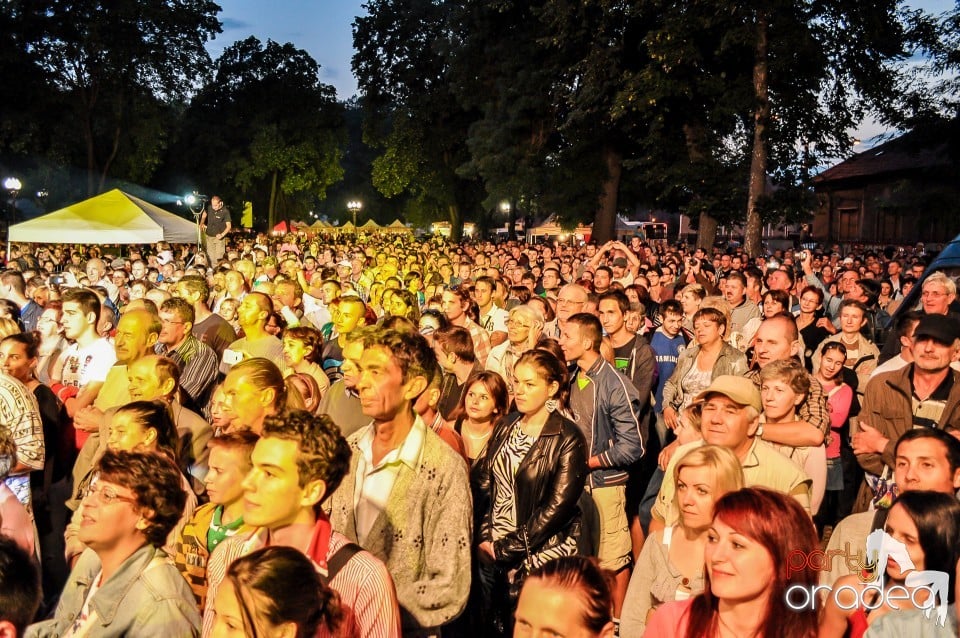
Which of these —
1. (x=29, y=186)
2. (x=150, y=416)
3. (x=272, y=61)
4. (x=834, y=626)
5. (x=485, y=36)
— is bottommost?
(x=834, y=626)

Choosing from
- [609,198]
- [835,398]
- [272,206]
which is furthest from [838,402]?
[272,206]

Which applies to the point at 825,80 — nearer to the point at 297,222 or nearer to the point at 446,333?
the point at 446,333

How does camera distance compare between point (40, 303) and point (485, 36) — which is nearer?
point (40, 303)

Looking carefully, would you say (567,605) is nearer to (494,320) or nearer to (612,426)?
(612,426)

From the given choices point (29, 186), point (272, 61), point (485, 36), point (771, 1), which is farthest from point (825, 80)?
point (272, 61)

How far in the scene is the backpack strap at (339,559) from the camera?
9.11ft

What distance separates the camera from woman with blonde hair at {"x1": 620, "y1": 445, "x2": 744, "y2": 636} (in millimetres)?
3436

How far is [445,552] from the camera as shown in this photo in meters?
3.37

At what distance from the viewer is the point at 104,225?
1962 cm

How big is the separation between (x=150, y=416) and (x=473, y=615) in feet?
6.58

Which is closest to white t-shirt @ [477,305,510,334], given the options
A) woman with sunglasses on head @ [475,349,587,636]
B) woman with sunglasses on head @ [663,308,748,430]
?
woman with sunglasses on head @ [663,308,748,430]

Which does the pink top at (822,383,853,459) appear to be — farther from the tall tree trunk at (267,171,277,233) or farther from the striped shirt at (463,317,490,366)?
the tall tree trunk at (267,171,277,233)

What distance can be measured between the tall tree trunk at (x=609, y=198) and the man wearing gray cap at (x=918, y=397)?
90.0ft

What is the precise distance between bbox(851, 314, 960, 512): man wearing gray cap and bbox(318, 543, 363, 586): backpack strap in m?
3.35
